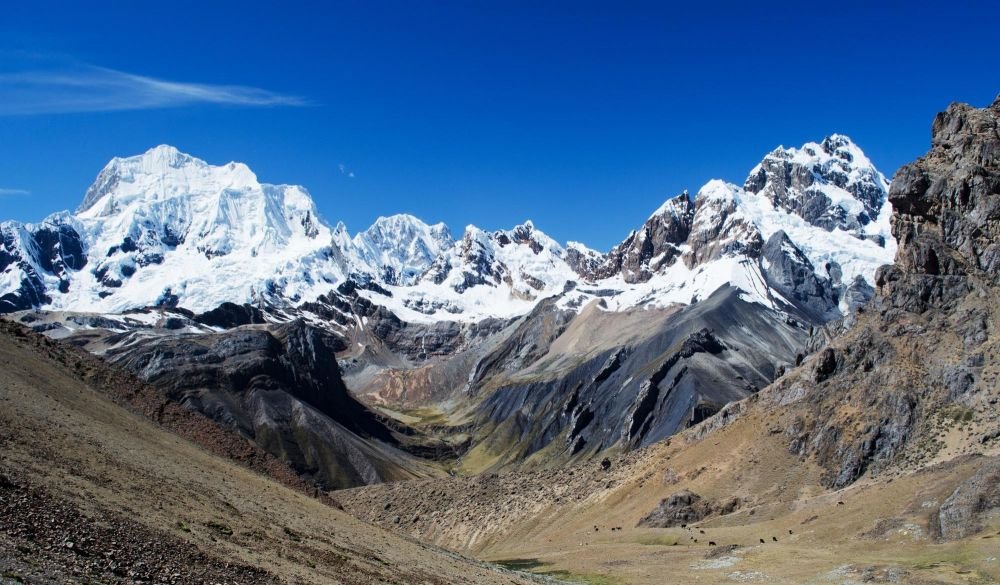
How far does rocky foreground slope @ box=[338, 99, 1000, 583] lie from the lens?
76875 mm

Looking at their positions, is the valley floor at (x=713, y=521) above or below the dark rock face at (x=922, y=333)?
below

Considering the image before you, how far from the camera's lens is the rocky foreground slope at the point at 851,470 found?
76875 mm

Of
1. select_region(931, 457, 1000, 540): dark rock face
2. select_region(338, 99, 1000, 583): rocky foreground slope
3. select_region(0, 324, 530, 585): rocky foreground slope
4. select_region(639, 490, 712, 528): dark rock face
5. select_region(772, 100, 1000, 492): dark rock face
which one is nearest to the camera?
select_region(0, 324, 530, 585): rocky foreground slope

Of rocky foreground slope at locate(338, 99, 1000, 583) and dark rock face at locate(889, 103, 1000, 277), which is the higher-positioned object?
dark rock face at locate(889, 103, 1000, 277)

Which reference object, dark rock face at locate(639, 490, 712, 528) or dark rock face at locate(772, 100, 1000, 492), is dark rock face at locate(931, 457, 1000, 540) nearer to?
dark rock face at locate(772, 100, 1000, 492)

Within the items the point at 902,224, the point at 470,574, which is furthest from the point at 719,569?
the point at 902,224

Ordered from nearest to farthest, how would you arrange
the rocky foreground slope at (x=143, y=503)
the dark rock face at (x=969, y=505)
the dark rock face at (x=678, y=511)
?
the rocky foreground slope at (x=143, y=503) → the dark rock face at (x=969, y=505) → the dark rock face at (x=678, y=511)

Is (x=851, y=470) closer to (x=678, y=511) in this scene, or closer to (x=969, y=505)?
(x=678, y=511)

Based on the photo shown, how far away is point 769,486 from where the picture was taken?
119 m

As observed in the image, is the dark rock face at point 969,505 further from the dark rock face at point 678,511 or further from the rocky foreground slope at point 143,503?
the dark rock face at point 678,511

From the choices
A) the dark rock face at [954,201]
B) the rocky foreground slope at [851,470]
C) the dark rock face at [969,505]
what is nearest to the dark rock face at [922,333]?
the dark rock face at [954,201]

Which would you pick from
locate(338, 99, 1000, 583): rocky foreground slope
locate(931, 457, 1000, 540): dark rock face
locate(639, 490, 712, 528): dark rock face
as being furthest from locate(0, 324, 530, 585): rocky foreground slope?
locate(639, 490, 712, 528): dark rock face

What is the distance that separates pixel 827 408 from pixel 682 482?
25.8 metres

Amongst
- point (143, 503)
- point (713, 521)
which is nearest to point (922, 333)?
point (713, 521)
